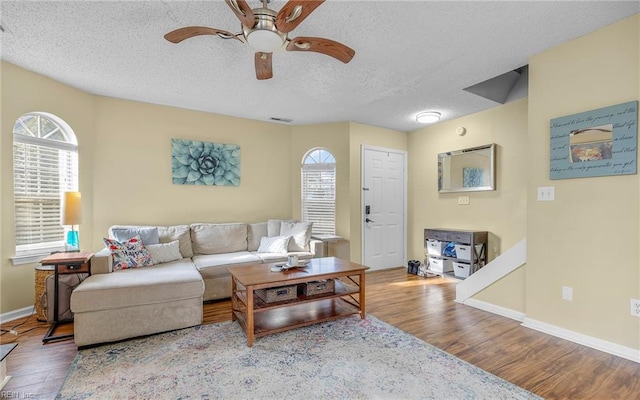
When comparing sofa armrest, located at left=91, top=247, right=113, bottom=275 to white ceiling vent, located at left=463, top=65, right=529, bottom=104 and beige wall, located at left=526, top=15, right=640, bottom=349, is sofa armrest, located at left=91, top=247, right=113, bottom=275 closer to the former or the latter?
beige wall, located at left=526, top=15, right=640, bottom=349

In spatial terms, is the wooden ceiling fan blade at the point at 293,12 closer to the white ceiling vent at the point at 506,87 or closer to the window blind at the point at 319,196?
the white ceiling vent at the point at 506,87

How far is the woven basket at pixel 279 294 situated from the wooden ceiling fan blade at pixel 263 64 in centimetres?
189

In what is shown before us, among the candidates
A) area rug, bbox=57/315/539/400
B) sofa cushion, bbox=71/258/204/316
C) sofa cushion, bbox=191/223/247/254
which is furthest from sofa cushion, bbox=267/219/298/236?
area rug, bbox=57/315/539/400

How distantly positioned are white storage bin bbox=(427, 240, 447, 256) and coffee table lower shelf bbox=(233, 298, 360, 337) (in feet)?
7.10

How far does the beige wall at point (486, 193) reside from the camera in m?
3.86

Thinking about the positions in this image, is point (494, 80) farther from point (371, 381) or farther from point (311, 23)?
point (371, 381)

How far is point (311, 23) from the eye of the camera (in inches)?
87.0

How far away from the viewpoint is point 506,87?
398 centimetres

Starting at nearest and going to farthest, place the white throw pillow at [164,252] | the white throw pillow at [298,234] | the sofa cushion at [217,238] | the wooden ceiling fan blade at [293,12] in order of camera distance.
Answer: the wooden ceiling fan blade at [293,12] → the white throw pillow at [164,252] → the sofa cushion at [217,238] → the white throw pillow at [298,234]

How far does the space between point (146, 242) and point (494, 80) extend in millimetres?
4864

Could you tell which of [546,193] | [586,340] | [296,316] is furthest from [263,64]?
[586,340]

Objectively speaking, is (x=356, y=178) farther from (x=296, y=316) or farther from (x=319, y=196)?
(x=296, y=316)

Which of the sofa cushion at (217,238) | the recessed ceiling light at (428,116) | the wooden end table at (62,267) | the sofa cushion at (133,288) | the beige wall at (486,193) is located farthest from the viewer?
the recessed ceiling light at (428,116)

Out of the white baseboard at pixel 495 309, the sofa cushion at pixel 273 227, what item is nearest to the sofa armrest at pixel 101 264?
the sofa cushion at pixel 273 227
